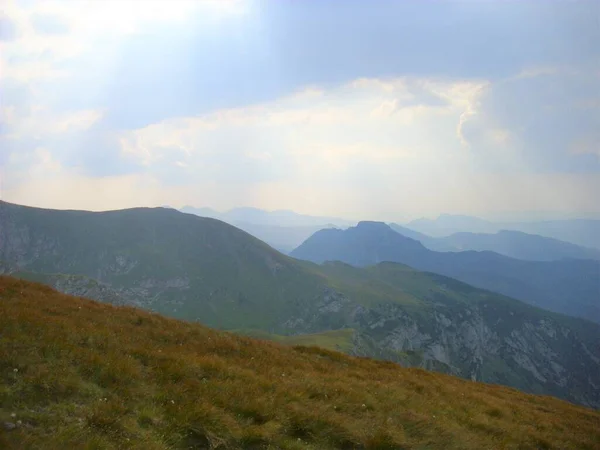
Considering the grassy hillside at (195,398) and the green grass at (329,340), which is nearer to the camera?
the grassy hillside at (195,398)

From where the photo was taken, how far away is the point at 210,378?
12.6 meters

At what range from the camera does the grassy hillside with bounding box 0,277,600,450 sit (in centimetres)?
892

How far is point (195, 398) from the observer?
1079cm

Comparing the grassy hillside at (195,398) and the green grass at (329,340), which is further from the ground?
the grassy hillside at (195,398)

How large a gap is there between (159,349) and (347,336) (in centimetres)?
14403

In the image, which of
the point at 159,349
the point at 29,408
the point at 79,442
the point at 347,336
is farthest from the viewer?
the point at 347,336

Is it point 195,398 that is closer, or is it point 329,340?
point 195,398

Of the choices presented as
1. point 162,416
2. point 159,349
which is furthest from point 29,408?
point 159,349

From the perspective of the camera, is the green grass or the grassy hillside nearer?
the grassy hillside

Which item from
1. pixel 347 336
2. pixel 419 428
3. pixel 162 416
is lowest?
pixel 347 336

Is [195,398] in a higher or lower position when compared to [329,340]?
higher

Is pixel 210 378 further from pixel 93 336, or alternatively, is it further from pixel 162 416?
pixel 93 336

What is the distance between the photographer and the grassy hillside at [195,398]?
8922mm

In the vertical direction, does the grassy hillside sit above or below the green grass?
above
